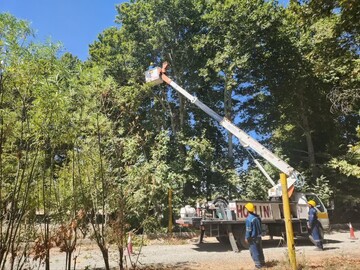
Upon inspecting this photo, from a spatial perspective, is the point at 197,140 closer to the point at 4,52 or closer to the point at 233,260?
the point at 233,260

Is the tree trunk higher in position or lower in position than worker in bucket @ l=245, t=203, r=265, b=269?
higher

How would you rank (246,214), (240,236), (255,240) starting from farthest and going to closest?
(246,214) → (240,236) → (255,240)

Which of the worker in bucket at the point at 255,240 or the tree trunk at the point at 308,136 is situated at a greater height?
the tree trunk at the point at 308,136

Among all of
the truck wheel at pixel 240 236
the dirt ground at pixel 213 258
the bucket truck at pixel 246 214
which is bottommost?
the dirt ground at pixel 213 258

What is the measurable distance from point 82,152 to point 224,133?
649 inches

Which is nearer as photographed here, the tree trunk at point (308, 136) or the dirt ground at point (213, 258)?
the dirt ground at point (213, 258)

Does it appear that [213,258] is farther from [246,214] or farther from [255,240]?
[255,240]

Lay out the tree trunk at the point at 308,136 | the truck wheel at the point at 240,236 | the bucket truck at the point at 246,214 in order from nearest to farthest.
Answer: the bucket truck at the point at 246,214 < the truck wheel at the point at 240,236 < the tree trunk at the point at 308,136

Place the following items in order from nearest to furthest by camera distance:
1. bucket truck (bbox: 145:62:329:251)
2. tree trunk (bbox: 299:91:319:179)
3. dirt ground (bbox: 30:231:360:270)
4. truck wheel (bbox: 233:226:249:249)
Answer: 1. dirt ground (bbox: 30:231:360:270)
2. bucket truck (bbox: 145:62:329:251)
3. truck wheel (bbox: 233:226:249:249)
4. tree trunk (bbox: 299:91:319:179)

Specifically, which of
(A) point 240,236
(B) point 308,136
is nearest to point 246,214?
(A) point 240,236

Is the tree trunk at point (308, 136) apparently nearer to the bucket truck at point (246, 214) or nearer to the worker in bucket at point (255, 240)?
the bucket truck at point (246, 214)

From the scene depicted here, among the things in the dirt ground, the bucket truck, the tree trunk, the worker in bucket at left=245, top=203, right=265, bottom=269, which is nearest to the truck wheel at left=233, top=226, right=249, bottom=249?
the bucket truck

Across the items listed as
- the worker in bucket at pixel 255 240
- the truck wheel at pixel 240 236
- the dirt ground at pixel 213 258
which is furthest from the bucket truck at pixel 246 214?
the worker in bucket at pixel 255 240

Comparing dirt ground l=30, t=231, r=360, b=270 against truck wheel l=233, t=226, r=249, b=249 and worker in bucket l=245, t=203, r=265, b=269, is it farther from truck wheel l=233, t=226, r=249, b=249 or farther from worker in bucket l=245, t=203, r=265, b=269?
truck wheel l=233, t=226, r=249, b=249
